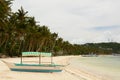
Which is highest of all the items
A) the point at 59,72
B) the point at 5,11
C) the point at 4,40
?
the point at 5,11

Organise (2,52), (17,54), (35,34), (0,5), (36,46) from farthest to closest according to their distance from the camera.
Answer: (36,46)
(35,34)
(17,54)
(2,52)
(0,5)

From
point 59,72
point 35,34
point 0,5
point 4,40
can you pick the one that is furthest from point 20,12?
point 59,72

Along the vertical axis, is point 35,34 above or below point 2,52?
above

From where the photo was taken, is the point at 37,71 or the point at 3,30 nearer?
the point at 37,71

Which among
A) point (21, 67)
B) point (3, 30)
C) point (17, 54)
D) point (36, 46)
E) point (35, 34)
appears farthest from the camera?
point (36, 46)

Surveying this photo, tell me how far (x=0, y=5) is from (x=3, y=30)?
1315 cm

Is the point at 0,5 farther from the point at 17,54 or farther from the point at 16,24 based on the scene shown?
the point at 17,54

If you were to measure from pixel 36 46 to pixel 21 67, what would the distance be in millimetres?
74608

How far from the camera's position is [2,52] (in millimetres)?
66188

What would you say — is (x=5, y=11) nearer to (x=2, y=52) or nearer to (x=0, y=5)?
(x=0, y=5)

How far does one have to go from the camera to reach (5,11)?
168ft

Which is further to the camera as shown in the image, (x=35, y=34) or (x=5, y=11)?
(x=35, y=34)

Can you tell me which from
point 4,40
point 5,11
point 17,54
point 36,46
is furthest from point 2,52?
point 36,46

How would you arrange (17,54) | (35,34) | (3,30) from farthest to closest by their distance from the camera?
(35,34), (17,54), (3,30)
